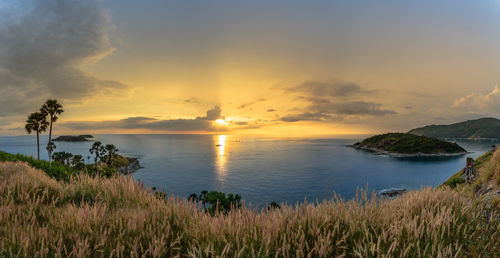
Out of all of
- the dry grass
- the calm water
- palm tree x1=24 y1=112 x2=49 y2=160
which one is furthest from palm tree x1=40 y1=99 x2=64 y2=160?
the dry grass

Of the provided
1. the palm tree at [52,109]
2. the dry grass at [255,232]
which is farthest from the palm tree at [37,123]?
the dry grass at [255,232]

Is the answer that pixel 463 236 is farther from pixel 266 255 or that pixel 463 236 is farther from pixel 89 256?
pixel 89 256

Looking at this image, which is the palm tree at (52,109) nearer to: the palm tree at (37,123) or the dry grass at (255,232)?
the palm tree at (37,123)

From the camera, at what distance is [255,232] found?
131 inches

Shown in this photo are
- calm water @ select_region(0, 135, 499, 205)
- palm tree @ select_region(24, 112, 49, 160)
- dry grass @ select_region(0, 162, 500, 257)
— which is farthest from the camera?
calm water @ select_region(0, 135, 499, 205)

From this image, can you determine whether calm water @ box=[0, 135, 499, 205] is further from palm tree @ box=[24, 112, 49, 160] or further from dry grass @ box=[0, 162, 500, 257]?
dry grass @ box=[0, 162, 500, 257]

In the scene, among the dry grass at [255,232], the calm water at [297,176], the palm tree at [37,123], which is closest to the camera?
the dry grass at [255,232]

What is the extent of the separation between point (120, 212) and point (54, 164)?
56.4ft

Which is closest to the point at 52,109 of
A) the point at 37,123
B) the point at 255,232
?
the point at 37,123

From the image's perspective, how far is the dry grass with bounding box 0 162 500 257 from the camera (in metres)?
3.22

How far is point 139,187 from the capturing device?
6250 mm

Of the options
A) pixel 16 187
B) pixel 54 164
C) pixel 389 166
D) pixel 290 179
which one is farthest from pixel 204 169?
pixel 16 187

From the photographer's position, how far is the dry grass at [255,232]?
3.22 m

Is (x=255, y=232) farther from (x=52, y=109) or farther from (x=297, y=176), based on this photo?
(x=297, y=176)
